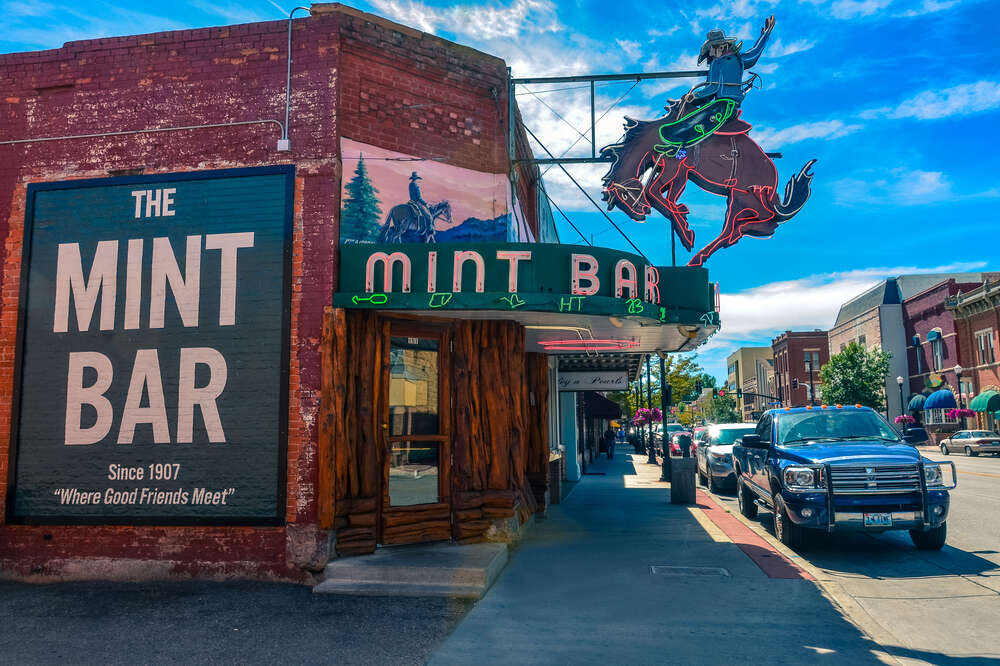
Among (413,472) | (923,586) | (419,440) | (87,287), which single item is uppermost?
(87,287)

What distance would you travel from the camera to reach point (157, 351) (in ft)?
Result: 27.9

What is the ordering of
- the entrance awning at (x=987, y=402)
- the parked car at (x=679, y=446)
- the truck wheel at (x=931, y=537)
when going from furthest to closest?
the entrance awning at (x=987, y=402), the parked car at (x=679, y=446), the truck wheel at (x=931, y=537)

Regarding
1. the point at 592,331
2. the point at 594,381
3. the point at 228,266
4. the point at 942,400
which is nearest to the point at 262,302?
the point at 228,266

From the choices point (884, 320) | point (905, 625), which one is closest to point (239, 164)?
point (905, 625)

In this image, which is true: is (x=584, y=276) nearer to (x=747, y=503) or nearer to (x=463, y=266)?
(x=463, y=266)

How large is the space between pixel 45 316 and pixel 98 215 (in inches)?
54.4

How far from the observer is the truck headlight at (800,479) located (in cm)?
882

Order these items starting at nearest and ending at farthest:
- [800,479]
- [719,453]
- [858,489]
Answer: [858,489]
[800,479]
[719,453]

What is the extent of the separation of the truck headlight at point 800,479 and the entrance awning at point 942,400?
47573mm

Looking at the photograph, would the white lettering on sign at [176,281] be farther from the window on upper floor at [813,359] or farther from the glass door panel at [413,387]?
the window on upper floor at [813,359]

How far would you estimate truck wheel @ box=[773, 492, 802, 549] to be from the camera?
9297 mm

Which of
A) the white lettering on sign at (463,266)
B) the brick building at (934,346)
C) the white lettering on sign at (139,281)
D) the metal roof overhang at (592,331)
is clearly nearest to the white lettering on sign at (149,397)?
the white lettering on sign at (139,281)

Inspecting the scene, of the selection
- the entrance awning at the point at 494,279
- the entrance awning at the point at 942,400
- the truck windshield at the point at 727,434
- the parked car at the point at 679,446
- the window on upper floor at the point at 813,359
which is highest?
the window on upper floor at the point at 813,359

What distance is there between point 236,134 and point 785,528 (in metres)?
8.58
